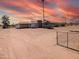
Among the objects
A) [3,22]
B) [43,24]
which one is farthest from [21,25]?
[3,22]

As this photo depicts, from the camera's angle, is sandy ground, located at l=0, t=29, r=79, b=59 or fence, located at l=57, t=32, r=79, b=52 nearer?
sandy ground, located at l=0, t=29, r=79, b=59

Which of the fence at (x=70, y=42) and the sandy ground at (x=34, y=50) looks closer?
the sandy ground at (x=34, y=50)

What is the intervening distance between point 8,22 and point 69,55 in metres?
95.0

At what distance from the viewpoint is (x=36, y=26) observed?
65625mm

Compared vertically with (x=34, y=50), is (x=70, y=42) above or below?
above

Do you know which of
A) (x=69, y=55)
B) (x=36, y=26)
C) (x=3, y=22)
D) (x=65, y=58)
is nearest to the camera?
(x=65, y=58)

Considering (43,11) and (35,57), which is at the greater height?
(43,11)

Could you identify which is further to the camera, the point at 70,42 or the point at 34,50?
the point at 70,42

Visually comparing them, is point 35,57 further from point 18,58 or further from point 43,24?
point 43,24

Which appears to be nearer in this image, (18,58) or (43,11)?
(18,58)

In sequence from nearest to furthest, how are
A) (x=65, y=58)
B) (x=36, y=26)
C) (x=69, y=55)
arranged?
(x=65, y=58)
(x=69, y=55)
(x=36, y=26)

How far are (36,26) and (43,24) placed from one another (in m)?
3.11

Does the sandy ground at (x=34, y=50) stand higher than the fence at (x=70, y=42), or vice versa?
the fence at (x=70, y=42)

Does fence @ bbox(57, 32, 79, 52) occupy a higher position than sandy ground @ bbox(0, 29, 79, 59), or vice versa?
fence @ bbox(57, 32, 79, 52)
